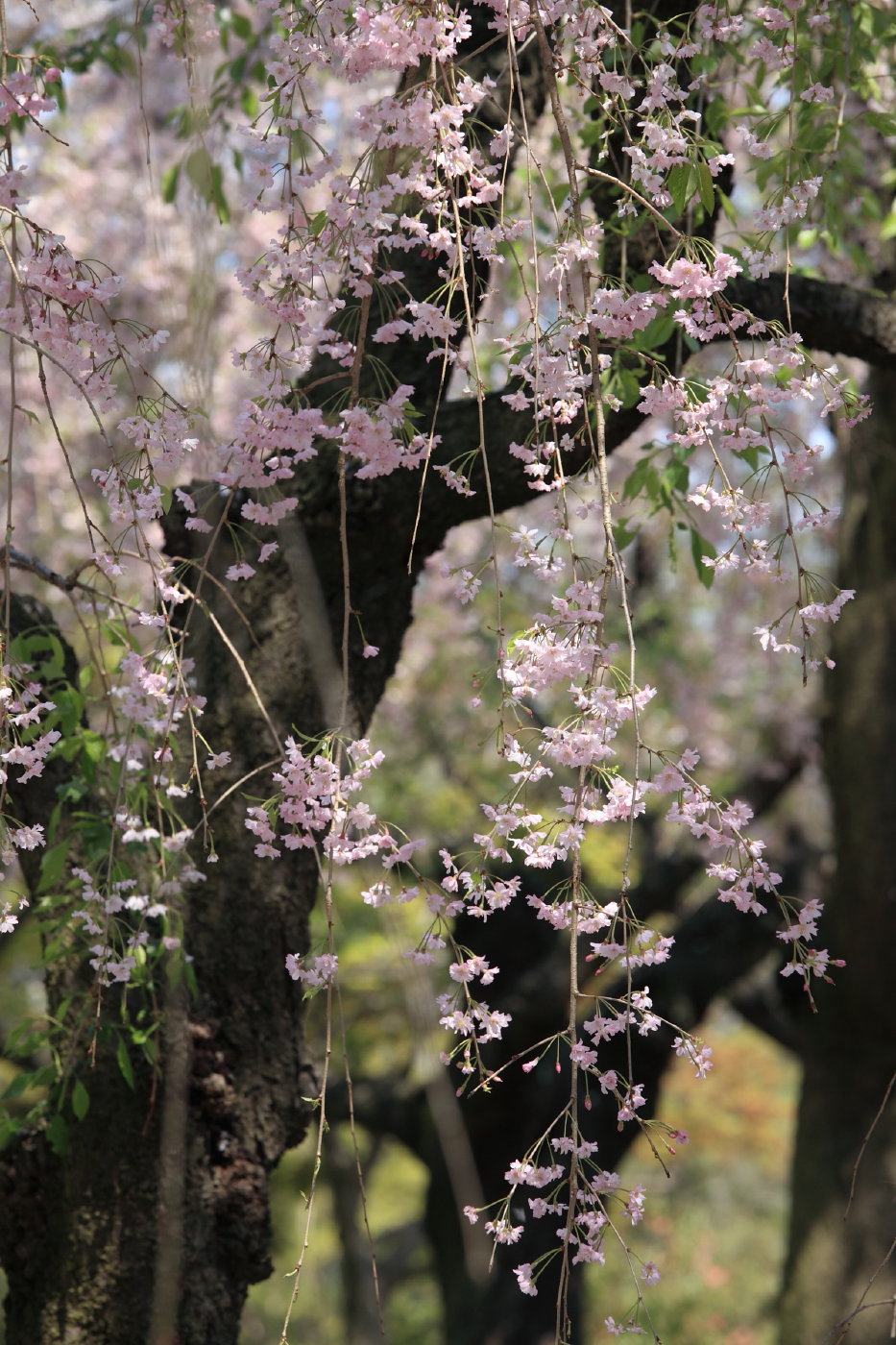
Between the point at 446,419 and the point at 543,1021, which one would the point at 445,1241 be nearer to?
the point at 543,1021

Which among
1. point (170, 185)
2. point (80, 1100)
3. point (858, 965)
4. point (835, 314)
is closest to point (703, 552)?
point (835, 314)

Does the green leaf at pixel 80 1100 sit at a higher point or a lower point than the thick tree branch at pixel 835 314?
lower

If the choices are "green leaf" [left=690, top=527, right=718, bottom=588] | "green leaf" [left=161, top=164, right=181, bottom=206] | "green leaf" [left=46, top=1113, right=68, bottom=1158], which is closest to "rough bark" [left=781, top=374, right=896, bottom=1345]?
"green leaf" [left=161, top=164, right=181, bottom=206]

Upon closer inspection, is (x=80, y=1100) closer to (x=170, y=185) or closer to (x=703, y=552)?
(x=703, y=552)

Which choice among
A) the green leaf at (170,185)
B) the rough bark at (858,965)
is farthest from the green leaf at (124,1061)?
the rough bark at (858,965)

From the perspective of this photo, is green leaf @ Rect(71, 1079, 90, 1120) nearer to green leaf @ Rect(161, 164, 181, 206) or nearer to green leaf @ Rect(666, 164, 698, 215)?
green leaf @ Rect(666, 164, 698, 215)

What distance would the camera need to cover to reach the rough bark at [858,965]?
4.49 m

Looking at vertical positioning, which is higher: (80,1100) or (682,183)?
(682,183)

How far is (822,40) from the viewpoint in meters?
2.80

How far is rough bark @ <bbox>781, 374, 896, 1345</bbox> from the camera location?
4492 mm

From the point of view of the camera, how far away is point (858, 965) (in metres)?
4.62

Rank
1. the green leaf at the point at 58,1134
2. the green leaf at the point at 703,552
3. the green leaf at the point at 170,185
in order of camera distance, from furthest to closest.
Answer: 1. the green leaf at the point at 170,185
2. the green leaf at the point at 58,1134
3. the green leaf at the point at 703,552

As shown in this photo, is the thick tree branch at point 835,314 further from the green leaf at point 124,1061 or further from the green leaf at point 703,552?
the green leaf at point 124,1061

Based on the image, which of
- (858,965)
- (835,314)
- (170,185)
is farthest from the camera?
(858,965)
